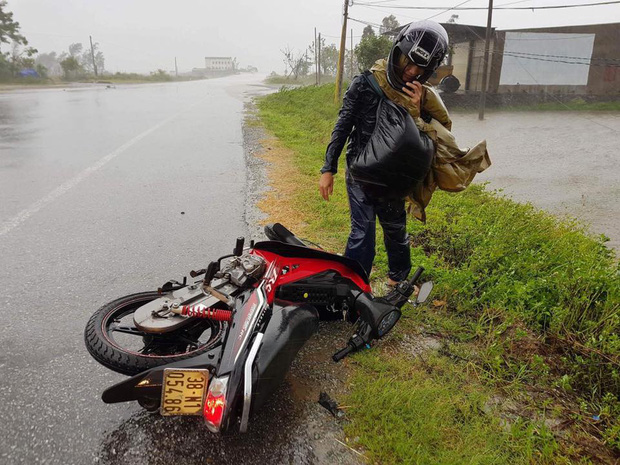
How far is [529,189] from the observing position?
8.29 metres

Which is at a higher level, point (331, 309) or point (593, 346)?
point (331, 309)

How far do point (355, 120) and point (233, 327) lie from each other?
1.70m

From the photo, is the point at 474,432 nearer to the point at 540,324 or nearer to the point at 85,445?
the point at 540,324

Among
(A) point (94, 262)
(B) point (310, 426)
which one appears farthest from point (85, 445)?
(A) point (94, 262)

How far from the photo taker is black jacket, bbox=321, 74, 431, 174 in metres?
2.95

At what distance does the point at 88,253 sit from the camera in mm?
3998

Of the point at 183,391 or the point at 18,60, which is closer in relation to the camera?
the point at 183,391

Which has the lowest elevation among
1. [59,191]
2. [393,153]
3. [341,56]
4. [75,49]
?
[59,191]

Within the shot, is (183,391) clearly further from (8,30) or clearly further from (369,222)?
(8,30)

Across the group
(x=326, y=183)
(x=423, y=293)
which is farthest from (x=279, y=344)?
(x=326, y=183)

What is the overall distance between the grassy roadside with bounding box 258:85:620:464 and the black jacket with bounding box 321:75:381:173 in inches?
44.3

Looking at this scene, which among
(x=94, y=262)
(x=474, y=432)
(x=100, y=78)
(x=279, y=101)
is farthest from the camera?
(x=100, y=78)

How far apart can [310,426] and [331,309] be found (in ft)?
2.58

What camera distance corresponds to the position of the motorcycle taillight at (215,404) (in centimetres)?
179
